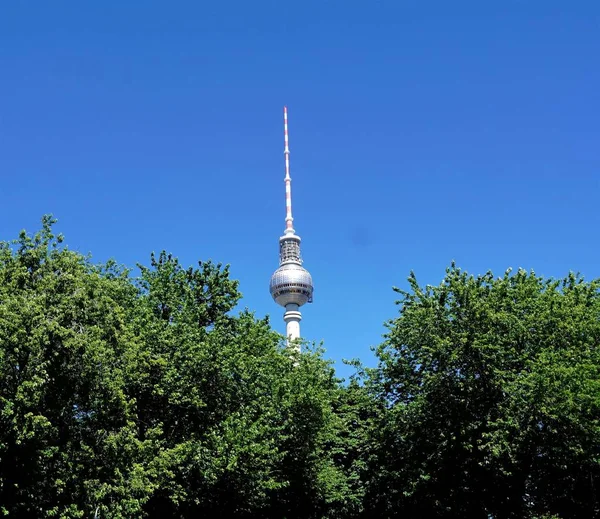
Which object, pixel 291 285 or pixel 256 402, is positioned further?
pixel 291 285

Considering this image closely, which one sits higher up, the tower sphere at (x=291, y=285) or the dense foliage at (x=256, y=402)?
the tower sphere at (x=291, y=285)

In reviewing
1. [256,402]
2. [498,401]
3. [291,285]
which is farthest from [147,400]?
[291,285]

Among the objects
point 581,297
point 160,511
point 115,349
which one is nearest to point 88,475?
point 115,349

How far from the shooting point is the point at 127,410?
25188 millimetres

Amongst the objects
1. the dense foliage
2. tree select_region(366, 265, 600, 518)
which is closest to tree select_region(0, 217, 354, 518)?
the dense foliage

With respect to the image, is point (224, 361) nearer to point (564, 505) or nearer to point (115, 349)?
point (115, 349)

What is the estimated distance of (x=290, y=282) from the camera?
10850 centimetres

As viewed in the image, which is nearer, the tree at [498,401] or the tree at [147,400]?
the tree at [147,400]

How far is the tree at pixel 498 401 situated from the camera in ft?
94.4

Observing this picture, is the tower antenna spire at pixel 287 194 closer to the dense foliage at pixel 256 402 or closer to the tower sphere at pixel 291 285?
the tower sphere at pixel 291 285

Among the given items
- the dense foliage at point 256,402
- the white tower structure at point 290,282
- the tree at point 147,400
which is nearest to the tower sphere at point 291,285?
the white tower structure at point 290,282

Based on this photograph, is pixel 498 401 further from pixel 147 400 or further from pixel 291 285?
pixel 291 285

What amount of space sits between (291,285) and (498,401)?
7824cm

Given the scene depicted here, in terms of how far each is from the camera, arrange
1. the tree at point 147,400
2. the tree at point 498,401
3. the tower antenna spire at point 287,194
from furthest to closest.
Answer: the tower antenna spire at point 287,194, the tree at point 498,401, the tree at point 147,400
